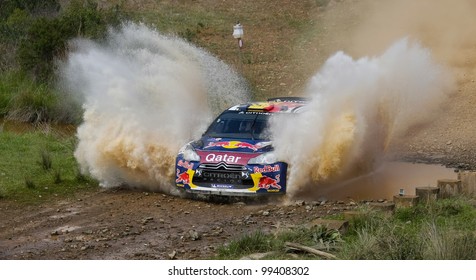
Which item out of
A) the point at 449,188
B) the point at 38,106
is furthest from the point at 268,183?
the point at 38,106

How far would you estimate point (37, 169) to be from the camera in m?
18.2

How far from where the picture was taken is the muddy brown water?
15.2 metres

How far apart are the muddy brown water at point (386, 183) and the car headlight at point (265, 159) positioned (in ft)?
2.68

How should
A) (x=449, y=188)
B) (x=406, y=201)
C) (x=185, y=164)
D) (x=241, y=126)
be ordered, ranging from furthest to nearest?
(x=241, y=126) → (x=185, y=164) → (x=449, y=188) → (x=406, y=201)

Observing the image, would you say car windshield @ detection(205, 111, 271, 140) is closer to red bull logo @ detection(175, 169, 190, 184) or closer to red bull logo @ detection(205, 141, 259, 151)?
red bull logo @ detection(205, 141, 259, 151)

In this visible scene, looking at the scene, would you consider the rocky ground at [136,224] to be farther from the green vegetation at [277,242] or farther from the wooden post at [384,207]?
the wooden post at [384,207]

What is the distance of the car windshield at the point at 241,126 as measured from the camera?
15.4 metres

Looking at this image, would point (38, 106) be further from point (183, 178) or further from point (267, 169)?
point (267, 169)

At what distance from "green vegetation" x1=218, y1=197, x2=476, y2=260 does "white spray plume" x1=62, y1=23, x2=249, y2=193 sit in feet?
16.8

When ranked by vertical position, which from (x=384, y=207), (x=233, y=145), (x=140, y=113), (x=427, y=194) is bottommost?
(x=384, y=207)

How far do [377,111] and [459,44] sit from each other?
17629 mm

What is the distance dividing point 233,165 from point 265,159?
52cm

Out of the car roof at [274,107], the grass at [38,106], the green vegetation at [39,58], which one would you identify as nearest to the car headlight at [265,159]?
the car roof at [274,107]
